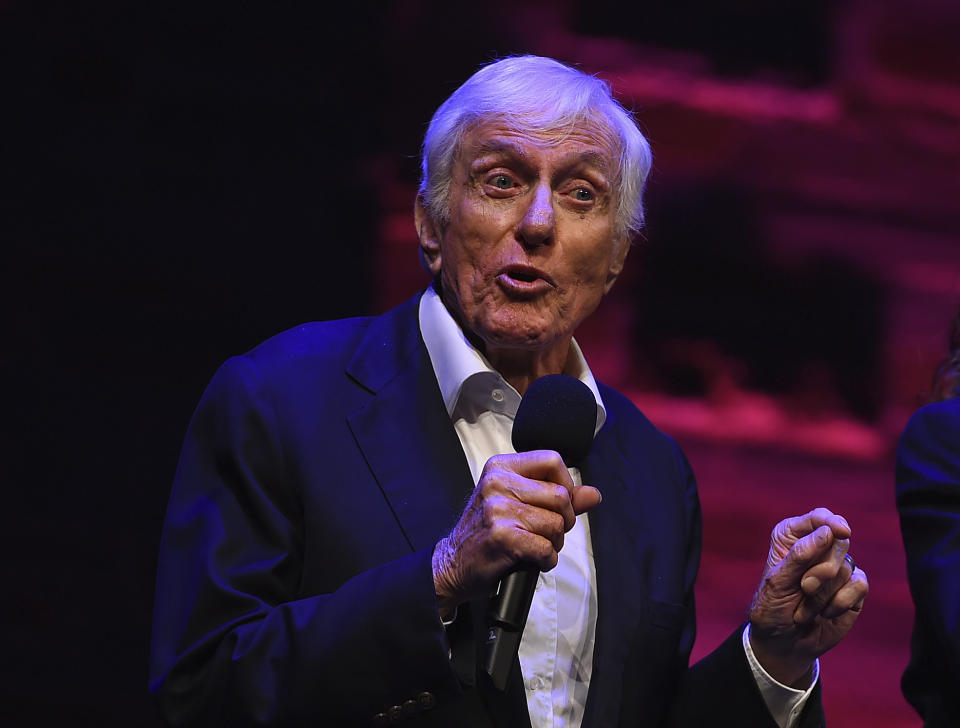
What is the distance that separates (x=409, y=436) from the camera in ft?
6.24

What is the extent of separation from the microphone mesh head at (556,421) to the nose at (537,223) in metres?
0.36

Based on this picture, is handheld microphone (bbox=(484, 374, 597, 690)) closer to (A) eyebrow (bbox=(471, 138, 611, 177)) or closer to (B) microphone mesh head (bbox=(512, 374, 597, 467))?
(B) microphone mesh head (bbox=(512, 374, 597, 467))

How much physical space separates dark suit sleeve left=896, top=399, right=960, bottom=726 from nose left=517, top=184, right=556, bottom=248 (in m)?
0.79

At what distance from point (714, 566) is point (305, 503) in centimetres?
176

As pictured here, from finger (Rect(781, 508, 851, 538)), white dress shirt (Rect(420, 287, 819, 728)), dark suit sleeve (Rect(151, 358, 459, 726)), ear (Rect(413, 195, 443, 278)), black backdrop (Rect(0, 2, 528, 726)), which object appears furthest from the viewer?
black backdrop (Rect(0, 2, 528, 726))

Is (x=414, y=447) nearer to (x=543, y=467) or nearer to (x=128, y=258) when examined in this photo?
(x=543, y=467)

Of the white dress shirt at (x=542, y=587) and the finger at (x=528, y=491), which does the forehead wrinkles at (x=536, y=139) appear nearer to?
the white dress shirt at (x=542, y=587)

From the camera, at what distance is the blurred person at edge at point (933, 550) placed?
6.49ft

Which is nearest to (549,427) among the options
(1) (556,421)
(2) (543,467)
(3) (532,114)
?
(1) (556,421)

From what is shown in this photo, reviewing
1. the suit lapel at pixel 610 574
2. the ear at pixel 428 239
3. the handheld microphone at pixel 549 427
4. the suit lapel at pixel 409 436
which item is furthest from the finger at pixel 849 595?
the ear at pixel 428 239

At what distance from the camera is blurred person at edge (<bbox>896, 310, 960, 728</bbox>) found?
1978mm

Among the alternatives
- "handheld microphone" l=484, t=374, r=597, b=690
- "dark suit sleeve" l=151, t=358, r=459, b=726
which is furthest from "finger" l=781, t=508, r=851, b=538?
"dark suit sleeve" l=151, t=358, r=459, b=726

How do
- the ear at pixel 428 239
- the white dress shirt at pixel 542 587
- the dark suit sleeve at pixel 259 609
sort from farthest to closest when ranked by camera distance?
the ear at pixel 428 239
the white dress shirt at pixel 542 587
the dark suit sleeve at pixel 259 609

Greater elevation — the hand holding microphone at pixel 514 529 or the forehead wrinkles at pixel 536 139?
the forehead wrinkles at pixel 536 139
